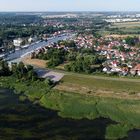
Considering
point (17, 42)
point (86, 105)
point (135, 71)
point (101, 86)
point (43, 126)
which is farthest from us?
point (17, 42)

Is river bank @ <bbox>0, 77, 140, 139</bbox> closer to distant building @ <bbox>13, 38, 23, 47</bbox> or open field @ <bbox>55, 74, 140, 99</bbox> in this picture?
open field @ <bbox>55, 74, 140, 99</bbox>

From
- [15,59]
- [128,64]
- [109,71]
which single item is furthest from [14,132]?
[15,59]

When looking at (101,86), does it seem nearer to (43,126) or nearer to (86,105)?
(86,105)

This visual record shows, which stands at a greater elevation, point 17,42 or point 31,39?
point 17,42

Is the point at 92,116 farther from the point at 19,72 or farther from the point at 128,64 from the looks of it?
the point at 128,64

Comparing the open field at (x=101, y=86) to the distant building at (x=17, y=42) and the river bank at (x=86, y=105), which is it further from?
the distant building at (x=17, y=42)

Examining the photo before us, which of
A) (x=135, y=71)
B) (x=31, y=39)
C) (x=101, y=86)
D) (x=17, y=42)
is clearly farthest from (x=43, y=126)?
(x=31, y=39)

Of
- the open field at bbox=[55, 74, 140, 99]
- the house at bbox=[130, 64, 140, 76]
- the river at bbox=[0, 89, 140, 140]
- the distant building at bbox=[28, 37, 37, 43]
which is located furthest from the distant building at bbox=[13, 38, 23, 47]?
the river at bbox=[0, 89, 140, 140]

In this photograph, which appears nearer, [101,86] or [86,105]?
[86,105]
